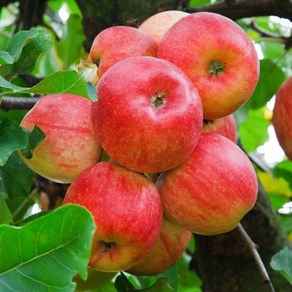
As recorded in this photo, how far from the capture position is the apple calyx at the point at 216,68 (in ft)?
3.19

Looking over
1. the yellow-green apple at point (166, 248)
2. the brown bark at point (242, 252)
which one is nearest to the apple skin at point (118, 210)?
the yellow-green apple at point (166, 248)

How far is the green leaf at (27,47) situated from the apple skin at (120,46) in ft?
0.32

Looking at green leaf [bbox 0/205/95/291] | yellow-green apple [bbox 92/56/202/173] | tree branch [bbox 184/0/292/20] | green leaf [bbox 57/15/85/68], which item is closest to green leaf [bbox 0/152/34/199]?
yellow-green apple [bbox 92/56/202/173]

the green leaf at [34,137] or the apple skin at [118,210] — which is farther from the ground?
the green leaf at [34,137]

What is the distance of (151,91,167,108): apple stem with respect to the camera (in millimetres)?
899

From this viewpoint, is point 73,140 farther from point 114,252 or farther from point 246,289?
point 246,289

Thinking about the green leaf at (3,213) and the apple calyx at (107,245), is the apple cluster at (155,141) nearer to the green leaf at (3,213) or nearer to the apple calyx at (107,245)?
the apple calyx at (107,245)

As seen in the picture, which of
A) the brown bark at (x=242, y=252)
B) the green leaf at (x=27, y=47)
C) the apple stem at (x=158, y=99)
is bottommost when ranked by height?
the brown bark at (x=242, y=252)

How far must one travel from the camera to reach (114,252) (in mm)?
906

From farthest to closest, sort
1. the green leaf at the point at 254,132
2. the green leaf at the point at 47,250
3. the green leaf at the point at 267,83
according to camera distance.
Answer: the green leaf at the point at 254,132 → the green leaf at the point at 267,83 → the green leaf at the point at 47,250

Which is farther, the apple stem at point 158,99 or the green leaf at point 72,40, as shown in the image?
the green leaf at point 72,40

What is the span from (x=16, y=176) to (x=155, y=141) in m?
0.36

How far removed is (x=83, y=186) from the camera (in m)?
0.89

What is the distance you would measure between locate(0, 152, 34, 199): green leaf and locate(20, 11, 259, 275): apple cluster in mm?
149
